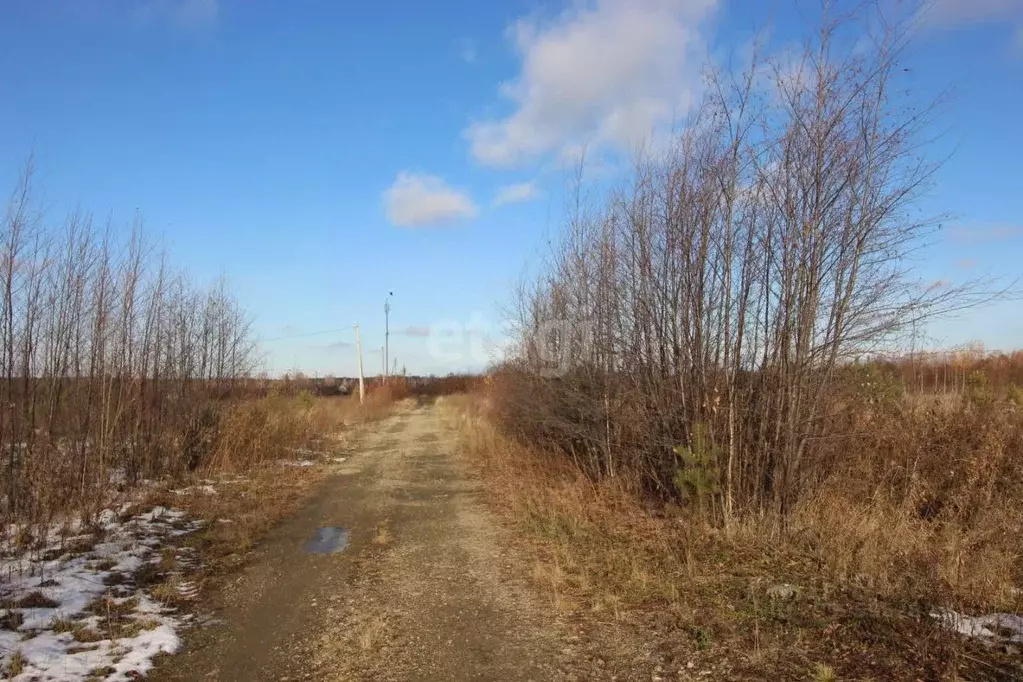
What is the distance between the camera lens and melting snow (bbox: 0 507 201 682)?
4531mm

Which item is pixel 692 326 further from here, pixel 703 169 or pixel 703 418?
pixel 703 169

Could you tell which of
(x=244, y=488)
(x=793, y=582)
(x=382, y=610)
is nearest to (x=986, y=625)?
(x=793, y=582)

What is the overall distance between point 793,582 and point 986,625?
1450 mm

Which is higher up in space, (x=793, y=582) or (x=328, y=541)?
(x=793, y=582)

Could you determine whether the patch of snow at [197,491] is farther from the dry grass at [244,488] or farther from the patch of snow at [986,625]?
the patch of snow at [986,625]

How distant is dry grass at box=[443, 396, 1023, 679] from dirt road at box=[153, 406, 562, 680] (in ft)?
1.75

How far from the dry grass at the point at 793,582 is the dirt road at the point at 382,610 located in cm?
53

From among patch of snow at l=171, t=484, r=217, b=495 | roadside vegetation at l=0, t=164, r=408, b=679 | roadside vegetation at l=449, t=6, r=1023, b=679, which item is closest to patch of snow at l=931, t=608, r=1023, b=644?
roadside vegetation at l=449, t=6, r=1023, b=679

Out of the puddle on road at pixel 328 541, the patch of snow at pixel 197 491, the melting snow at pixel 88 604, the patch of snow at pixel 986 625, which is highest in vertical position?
the patch of snow at pixel 986 625

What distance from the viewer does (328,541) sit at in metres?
8.43

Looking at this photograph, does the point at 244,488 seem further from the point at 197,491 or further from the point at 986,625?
the point at 986,625

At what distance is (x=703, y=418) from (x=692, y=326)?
→ 1218 mm

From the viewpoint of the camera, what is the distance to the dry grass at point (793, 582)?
424 cm

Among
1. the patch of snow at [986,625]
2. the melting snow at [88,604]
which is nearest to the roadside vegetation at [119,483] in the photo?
the melting snow at [88,604]
